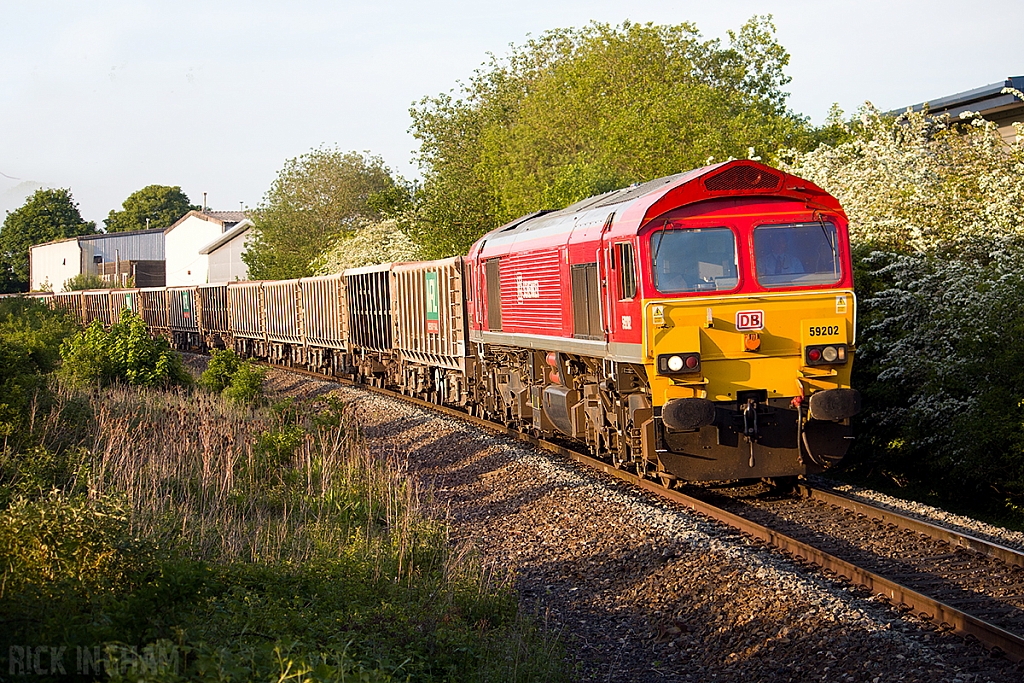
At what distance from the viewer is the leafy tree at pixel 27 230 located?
9562 cm

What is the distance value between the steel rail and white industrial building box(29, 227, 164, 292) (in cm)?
7923

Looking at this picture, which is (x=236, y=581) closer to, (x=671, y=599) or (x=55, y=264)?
(x=671, y=599)

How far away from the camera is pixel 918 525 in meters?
9.41

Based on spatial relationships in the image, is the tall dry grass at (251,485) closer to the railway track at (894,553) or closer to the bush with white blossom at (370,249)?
the railway track at (894,553)

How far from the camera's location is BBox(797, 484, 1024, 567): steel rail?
27.4 feet

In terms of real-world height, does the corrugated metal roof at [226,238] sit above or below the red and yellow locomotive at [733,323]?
above

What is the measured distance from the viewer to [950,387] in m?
12.9

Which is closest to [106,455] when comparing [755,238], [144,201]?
[755,238]

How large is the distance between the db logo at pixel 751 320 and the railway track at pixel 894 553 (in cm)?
190

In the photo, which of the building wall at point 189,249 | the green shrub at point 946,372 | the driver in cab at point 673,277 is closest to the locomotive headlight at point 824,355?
the driver in cab at point 673,277

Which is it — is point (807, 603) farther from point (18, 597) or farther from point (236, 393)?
point (236, 393)

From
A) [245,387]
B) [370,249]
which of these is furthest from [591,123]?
[245,387]

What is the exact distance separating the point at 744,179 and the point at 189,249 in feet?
242

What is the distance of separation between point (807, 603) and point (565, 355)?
633 cm
